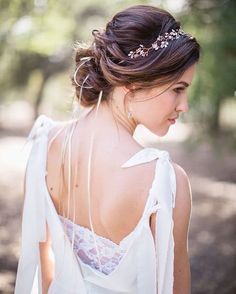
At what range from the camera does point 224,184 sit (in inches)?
372

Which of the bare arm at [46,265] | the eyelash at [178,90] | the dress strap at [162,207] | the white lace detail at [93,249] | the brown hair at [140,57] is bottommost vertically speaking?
the bare arm at [46,265]

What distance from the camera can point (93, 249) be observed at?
1685mm

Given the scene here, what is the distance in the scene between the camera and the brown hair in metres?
1.51

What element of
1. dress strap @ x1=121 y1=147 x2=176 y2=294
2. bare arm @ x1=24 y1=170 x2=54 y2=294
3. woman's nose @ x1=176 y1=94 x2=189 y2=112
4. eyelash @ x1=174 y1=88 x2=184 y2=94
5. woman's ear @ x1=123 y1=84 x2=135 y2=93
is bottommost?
bare arm @ x1=24 y1=170 x2=54 y2=294

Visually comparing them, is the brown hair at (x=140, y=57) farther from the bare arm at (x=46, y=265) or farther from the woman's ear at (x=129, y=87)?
the bare arm at (x=46, y=265)

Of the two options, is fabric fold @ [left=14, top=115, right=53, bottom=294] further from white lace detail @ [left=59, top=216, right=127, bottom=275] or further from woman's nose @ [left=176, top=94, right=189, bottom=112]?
woman's nose @ [left=176, top=94, right=189, bottom=112]

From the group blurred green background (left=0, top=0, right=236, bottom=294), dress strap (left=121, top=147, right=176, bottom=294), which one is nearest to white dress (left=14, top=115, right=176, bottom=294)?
dress strap (left=121, top=147, right=176, bottom=294)

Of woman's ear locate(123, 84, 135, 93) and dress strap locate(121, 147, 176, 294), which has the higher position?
woman's ear locate(123, 84, 135, 93)

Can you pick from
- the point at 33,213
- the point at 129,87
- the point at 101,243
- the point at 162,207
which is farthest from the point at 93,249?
the point at 129,87

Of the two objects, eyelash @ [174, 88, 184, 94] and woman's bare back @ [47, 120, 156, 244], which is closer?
woman's bare back @ [47, 120, 156, 244]

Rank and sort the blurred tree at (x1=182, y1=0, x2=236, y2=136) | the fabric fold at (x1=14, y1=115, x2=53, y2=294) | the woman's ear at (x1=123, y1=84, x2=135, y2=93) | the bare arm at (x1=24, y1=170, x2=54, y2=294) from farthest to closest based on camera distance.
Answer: the blurred tree at (x1=182, y1=0, x2=236, y2=136) → the bare arm at (x1=24, y1=170, x2=54, y2=294) → the fabric fold at (x1=14, y1=115, x2=53, y2=294) → the woman's ear at (x1=123, y1=84, x2=135, y2=93)

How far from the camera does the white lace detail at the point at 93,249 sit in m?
1.60

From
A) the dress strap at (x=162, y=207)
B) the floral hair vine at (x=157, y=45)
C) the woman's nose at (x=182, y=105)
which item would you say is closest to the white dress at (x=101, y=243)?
the dress strap at (x=162, y=207)

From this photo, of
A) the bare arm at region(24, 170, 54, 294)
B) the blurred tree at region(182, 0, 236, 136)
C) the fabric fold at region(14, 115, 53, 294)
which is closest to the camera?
the fabric fold at region(14, 115, 53, 294)
